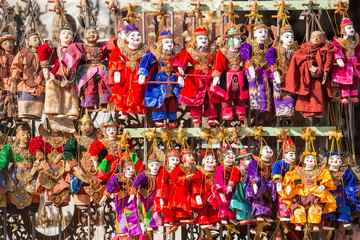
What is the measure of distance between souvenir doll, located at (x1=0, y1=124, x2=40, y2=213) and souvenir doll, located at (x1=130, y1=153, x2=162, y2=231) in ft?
3.81

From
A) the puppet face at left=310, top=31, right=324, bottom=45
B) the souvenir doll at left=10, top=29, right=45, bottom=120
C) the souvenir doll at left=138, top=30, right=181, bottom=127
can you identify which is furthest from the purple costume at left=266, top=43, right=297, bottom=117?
the souvenir doll at left=10, top=29, right=45, bottom=120

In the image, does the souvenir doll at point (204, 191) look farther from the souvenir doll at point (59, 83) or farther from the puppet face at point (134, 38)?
the souvenir doll at point (59, 83)

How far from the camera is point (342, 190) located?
8680 mm

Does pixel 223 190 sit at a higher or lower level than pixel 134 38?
lower

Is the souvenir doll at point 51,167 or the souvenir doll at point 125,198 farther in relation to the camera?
the souvenir doll at point 51,167

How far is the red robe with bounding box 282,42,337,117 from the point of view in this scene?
8.61 m

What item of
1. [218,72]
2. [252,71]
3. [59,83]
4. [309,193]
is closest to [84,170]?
[59,83]

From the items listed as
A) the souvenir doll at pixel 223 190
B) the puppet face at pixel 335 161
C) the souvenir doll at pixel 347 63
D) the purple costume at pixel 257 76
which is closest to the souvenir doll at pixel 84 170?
the souvenir doll at pixel 223 190

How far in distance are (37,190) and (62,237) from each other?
845 millimetres

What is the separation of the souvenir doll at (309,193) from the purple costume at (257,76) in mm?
624

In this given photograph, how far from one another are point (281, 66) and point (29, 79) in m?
2.43

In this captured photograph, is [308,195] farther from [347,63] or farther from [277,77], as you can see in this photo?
[347,63]

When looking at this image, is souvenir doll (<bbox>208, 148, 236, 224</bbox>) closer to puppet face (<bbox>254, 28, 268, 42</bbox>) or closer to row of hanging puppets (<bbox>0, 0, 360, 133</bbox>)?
row of hanging puppets (<bbox>0, 0, 360, 133</bbox>)

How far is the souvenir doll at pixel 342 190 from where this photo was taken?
340 inches
